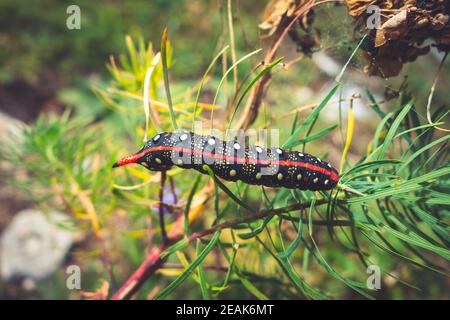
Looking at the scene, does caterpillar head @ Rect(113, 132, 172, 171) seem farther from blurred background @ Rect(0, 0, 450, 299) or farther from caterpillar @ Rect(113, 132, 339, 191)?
blurred background @ Rect(0, 0, 450, 299)

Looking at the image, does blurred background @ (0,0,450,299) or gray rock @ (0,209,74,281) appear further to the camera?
gray rock @ (0,209,74,281)

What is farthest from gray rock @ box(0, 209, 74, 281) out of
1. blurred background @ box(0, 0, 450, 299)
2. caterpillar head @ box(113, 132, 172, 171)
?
caterpillar head @ box(113, 132, 172, 171)

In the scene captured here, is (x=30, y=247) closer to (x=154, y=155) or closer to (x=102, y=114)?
(x=102, y=114)

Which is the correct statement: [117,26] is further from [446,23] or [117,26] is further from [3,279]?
[446,23]

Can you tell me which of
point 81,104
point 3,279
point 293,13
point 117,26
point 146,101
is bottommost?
point 3,279

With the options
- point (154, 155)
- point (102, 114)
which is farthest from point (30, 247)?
point (154, 155)

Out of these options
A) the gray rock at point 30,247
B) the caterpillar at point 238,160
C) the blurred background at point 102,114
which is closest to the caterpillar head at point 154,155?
the caterpillar at point 238,160

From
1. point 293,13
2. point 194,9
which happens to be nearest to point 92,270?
point 293,13
